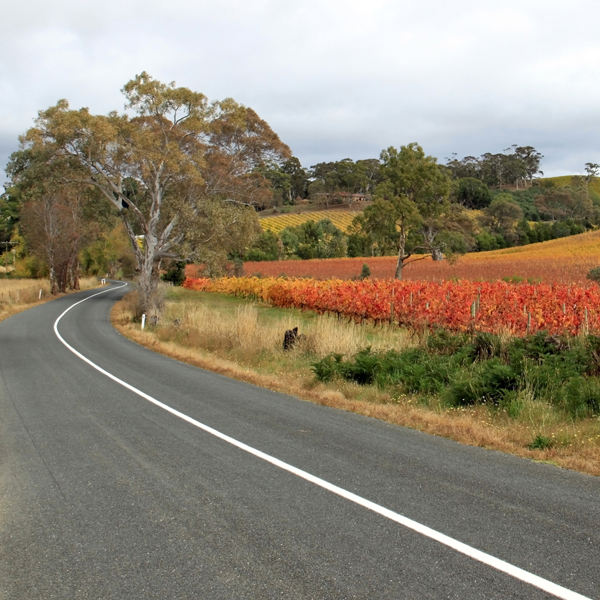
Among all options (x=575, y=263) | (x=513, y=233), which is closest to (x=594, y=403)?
(x=575, y=263)

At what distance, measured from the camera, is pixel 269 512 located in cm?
493

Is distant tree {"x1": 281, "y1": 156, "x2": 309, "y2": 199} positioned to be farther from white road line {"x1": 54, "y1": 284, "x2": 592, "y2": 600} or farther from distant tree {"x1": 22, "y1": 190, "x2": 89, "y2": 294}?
white road line {"x1": 54, "y1": 284, "x2": 592, "y2": 600}

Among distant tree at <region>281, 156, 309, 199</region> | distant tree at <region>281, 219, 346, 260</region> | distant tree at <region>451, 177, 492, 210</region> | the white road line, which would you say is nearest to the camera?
the white road line

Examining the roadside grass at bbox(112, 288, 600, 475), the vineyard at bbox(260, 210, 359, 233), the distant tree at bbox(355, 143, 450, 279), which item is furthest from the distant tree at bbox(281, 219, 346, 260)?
the roadside grass at bbox(112, 288, 600, 475)

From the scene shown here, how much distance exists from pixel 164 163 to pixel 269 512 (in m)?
29.7

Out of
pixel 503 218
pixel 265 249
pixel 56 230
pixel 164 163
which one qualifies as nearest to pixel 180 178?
pixel 164 163

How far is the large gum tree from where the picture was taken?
Answer: 30562 mm

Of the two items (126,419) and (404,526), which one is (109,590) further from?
(126,419)

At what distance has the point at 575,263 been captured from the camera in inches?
1822

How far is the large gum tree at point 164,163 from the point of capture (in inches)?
1203

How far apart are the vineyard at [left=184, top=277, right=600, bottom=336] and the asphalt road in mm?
6221

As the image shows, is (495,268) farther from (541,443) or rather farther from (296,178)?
(296,178)

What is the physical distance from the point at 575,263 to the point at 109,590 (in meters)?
48.7

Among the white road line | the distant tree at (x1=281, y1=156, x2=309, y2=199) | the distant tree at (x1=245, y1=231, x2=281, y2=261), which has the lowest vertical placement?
the white road line
